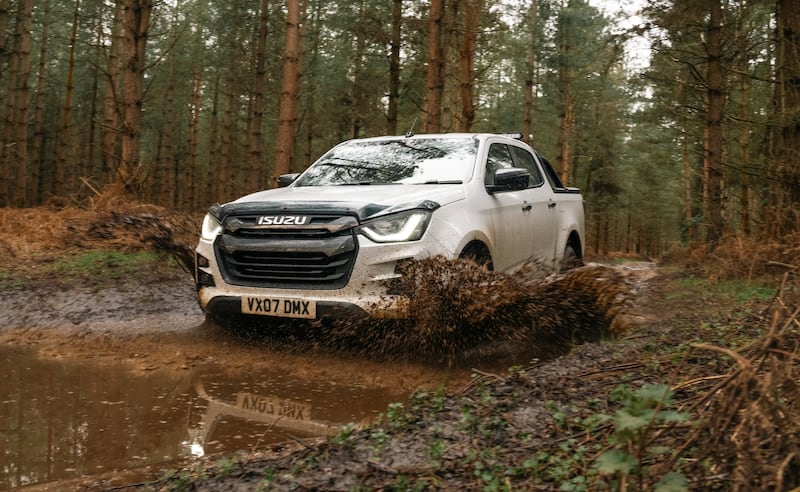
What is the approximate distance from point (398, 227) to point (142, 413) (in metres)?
2.12

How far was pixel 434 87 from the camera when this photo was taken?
13.1 m

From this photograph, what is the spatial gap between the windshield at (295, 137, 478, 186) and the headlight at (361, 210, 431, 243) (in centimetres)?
103

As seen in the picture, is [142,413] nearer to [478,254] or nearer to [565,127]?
[478,254]

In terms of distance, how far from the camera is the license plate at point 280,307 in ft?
14.6

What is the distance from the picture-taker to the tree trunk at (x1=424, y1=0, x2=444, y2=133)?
12.9m

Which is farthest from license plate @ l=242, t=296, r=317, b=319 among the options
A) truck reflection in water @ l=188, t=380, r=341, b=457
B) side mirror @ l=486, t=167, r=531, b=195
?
side mirror @ l=486, t=167, r=531, b=195

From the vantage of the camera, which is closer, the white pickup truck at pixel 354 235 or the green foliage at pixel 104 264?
the white pickup truck at pixel 354 235

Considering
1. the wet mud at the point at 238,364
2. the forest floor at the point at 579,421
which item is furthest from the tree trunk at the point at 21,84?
the forest floor at the point at 579,421

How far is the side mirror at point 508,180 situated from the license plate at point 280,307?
7.08 feet

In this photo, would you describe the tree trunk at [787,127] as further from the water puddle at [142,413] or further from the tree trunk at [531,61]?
the tree trunk at [531,61]

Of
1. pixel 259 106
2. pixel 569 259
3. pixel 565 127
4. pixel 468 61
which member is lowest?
pixel 569 259

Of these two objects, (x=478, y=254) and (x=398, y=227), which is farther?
(x=478, y=254)

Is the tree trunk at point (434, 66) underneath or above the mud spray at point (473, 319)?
above

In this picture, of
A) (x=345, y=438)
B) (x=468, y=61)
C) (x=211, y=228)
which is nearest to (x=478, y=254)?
(x=211, y=228)
